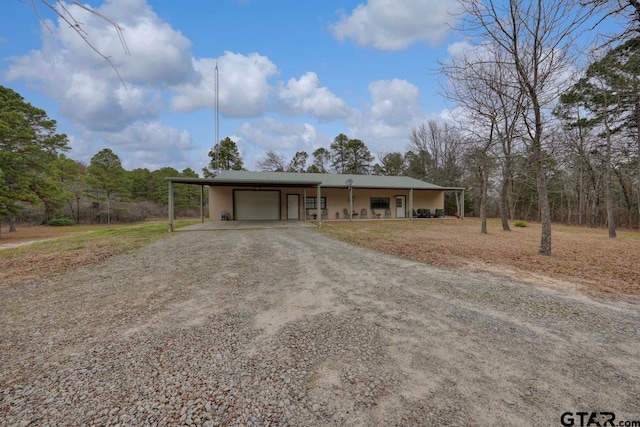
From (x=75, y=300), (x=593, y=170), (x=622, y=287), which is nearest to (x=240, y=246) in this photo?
(x=75, y=300)

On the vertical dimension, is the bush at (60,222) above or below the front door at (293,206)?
below

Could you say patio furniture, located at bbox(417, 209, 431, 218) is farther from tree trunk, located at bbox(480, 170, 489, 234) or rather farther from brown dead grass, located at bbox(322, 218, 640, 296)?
brown dead grass, located at bbox(322, 218, 640, 296)

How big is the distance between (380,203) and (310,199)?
5549 millimetres

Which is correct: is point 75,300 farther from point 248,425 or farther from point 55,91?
point 248,425

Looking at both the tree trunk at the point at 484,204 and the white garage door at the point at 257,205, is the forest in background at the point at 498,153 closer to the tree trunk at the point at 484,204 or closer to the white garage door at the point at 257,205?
the tree trunk at the point at 484,204

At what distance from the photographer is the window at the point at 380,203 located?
19.8m

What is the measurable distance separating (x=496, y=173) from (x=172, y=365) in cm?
2392

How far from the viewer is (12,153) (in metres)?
14.0

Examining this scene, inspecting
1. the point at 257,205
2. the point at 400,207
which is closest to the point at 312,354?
the point at 257,205

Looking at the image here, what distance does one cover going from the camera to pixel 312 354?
2256 millimetres

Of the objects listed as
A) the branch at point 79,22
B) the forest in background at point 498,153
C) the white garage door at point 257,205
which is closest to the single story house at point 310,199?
the white garage door at point 257,205

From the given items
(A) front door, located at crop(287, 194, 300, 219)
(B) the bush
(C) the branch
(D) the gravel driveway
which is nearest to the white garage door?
(A) front door, located at crop(287, 194, 300, 219)

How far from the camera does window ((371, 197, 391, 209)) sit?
1984 centimetres

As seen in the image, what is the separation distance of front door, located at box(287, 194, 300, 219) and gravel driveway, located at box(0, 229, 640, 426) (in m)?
13.3
